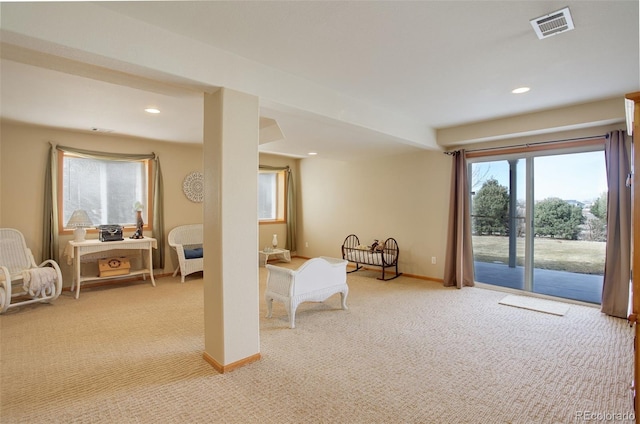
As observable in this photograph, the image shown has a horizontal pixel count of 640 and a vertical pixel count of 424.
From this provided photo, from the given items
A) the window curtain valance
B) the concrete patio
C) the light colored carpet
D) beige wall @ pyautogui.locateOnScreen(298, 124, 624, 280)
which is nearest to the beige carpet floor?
the light colored carpet

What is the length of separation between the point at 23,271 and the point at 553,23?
19.2 feet

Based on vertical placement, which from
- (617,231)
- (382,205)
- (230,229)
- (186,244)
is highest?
(382,205)

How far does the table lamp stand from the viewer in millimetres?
4500

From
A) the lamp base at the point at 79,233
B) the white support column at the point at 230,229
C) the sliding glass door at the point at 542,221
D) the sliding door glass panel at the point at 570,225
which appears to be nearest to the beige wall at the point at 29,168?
the lamp base at the point at 79,233

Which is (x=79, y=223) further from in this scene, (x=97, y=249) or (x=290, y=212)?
(x=290, y=212)

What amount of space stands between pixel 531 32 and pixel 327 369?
2.86m

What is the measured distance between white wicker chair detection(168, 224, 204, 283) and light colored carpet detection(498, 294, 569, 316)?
4.66 meters

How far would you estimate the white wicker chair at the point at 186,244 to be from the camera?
17.4 feet

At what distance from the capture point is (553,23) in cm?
205

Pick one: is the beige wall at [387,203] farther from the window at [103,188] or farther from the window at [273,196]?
the window at [103,188]

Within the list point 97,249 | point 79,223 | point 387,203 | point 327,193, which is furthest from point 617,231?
point 79,223

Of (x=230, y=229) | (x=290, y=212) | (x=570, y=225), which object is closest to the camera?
(x=230, y=229)

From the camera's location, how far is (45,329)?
333 centimetres

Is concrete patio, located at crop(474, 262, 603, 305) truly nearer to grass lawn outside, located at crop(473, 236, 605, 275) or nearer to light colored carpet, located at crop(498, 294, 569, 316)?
grass lawn outside, located at crop(473, 236, 605, 275)
